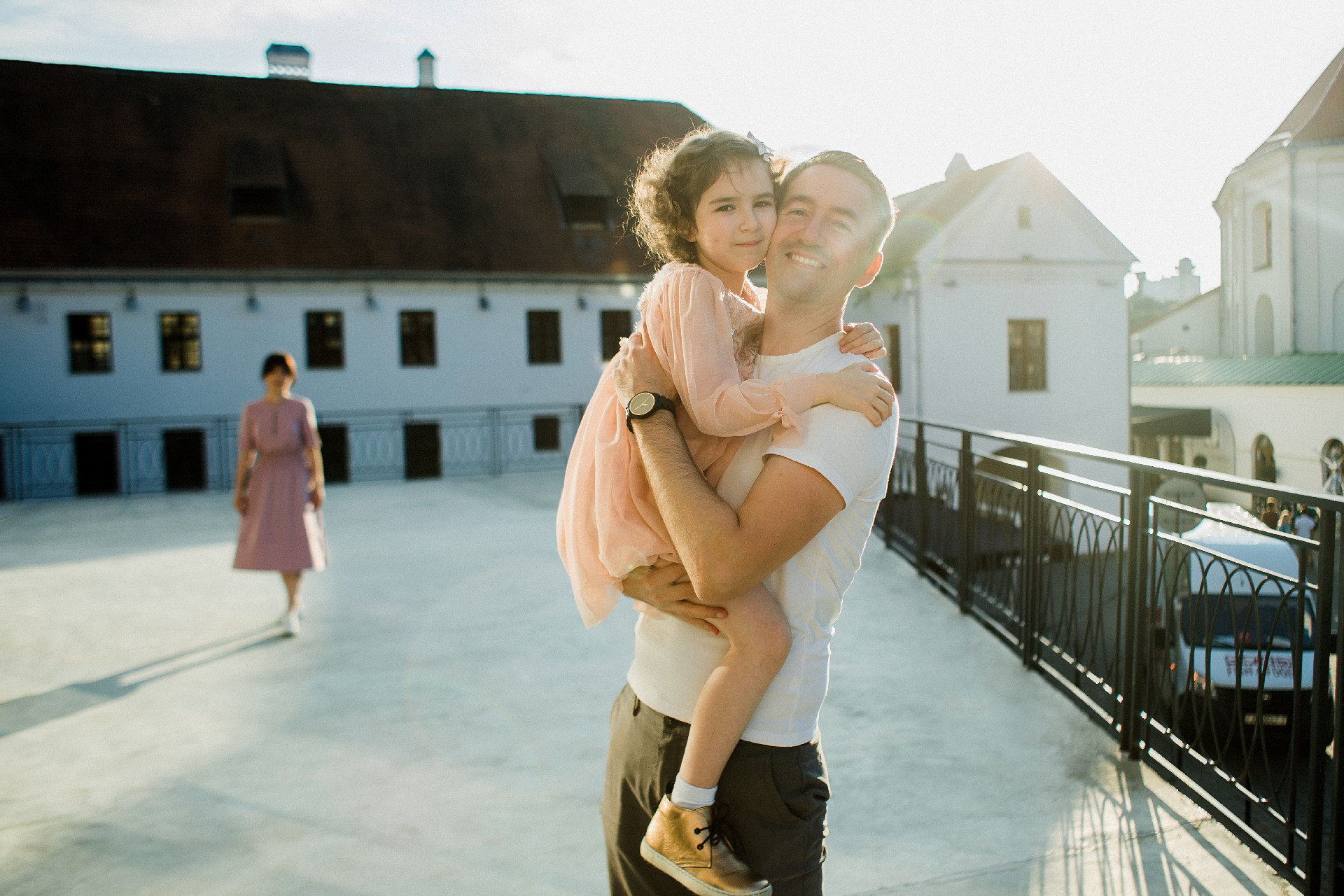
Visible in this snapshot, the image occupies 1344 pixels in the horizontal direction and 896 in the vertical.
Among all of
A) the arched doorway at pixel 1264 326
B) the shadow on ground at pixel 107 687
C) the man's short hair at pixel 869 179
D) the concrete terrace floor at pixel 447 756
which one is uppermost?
the arched doorway at pixel 1264 326

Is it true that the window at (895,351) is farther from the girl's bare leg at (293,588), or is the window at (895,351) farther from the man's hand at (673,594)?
the man's hand at (673,594)

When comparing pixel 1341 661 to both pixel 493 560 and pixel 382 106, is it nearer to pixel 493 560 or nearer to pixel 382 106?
pixel 493 560

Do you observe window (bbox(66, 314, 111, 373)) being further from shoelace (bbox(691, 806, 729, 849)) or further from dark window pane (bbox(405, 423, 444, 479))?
shoelace (bbox(691, 806, 729, 849))

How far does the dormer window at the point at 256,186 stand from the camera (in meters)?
20.4

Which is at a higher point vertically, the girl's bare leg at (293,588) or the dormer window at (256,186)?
the dormer window at (256,186)

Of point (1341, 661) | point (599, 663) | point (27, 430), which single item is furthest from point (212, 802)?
point (27, 430)

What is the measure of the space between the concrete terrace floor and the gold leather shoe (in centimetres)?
133

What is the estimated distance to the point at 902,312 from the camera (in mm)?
24500

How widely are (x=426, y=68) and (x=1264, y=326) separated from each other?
32327mm

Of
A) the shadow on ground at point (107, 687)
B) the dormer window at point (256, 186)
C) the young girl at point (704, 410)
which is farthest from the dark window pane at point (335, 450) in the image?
the young girl at point (704, 410)

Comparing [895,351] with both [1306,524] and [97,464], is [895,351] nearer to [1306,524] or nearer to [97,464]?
[97,464]

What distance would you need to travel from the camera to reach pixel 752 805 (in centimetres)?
166

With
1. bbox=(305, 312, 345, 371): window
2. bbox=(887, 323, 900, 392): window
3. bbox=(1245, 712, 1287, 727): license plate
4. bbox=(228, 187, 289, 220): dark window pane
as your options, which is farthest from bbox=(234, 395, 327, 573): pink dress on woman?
bbox=(887, 323, 900, 392): window

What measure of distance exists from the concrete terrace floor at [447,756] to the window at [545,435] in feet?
50.7
